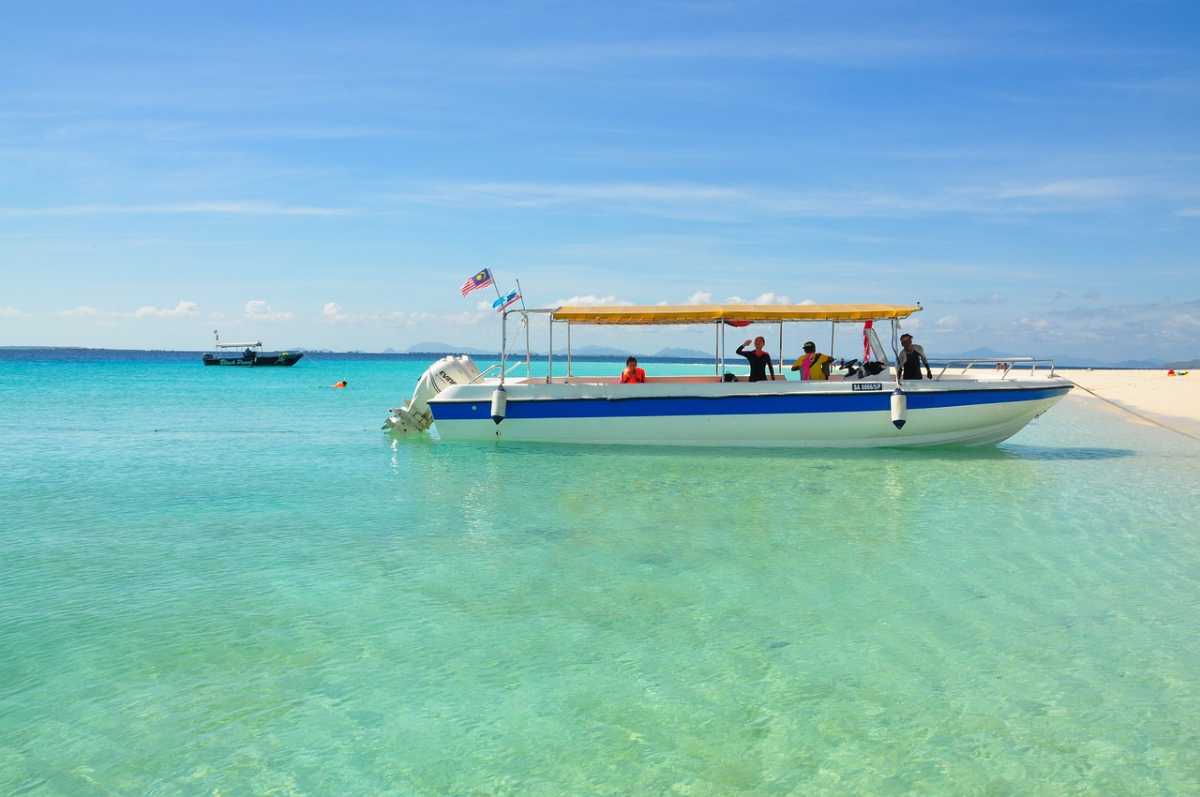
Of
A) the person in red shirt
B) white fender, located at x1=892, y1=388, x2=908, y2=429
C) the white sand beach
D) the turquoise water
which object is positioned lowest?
the turquoise water

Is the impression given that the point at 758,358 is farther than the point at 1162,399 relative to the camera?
No

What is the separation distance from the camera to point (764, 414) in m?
16.8

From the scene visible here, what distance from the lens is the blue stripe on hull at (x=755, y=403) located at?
16.6 meters

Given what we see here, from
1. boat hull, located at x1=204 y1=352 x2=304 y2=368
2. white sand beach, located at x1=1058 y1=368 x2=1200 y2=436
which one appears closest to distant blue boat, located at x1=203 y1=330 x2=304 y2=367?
boat hull, located at x1=204 y1=352 x2=304 y2=368

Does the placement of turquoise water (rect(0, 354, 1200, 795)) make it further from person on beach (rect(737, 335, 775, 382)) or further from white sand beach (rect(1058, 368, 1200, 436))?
white sand beach (rect(1058, 368, 1200, 436))

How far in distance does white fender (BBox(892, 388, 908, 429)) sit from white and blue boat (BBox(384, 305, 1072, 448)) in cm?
2

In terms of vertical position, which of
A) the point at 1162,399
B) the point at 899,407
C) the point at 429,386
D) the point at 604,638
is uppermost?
the point at 429,386

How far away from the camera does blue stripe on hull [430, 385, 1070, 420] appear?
654 inches

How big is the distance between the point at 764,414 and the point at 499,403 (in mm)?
5309

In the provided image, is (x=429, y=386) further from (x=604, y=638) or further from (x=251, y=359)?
(x=251, y=359)

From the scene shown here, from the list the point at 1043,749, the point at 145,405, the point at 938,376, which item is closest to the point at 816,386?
the point at 938,376

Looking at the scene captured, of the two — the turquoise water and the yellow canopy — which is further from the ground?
the yellow canopy

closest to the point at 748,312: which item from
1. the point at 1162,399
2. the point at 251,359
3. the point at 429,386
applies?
the point at 429,386

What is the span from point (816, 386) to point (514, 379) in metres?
6.62
